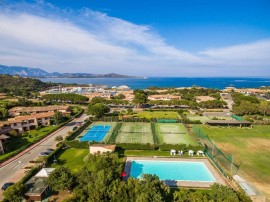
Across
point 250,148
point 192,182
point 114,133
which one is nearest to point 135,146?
point 114,133

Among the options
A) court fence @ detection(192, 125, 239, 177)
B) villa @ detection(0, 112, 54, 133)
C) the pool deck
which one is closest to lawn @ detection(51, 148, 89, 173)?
the pool deck

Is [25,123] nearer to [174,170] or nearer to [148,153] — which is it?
[148,153]

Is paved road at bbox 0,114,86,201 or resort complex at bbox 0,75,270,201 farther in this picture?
paved road at bbox 0,114,86,201

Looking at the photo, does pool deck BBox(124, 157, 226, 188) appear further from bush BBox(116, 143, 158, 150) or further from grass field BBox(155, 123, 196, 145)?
grass field BBox(155, 123, 196, 145)

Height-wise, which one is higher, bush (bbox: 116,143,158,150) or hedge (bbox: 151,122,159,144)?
bush (bbox: 116,143,158,150)

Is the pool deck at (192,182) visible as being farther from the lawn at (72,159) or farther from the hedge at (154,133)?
the hedge at (154,133)
